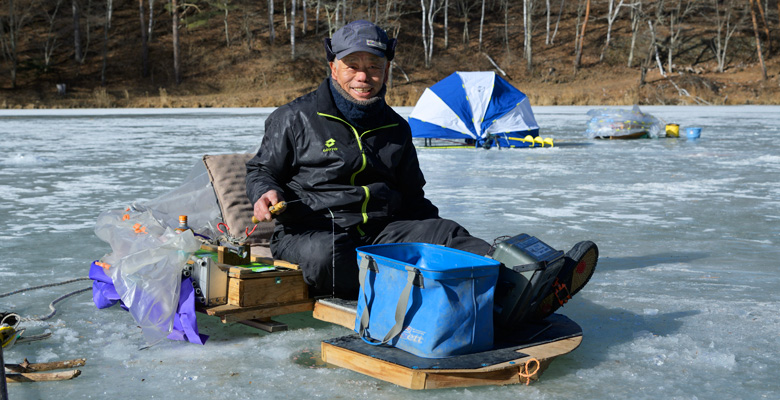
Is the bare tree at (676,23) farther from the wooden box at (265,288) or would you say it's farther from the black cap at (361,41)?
the wooden box at (265,288)

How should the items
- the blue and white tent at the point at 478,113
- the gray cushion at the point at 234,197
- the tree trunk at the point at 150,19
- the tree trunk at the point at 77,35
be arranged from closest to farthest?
the gray cushion at the point at 234,197 → the blue and white tent at the point at 478,113 → the tree trunk at the point at 77,35 → the tree trunk at the point at 150,19

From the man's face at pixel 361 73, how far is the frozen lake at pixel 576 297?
1079 mm

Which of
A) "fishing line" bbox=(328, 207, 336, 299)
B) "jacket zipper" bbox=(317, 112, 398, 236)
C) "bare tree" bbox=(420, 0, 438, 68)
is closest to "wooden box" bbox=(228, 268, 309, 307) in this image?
"fishing line" bbox=(328, 207, 336, 299)

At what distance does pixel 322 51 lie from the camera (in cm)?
3941

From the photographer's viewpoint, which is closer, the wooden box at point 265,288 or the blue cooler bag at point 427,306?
the blue cooler bag at point 427,306

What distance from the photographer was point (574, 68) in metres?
40.1

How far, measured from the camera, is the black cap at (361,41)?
3.31 meters

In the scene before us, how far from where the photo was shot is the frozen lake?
2680mm

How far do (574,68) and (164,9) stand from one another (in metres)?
23.6

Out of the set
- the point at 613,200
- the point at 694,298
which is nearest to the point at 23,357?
the point at 694,298

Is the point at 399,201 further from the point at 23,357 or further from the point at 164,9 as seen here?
the point at 164,9

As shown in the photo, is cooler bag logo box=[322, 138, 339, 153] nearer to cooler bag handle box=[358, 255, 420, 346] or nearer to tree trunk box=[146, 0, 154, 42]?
cooler bag handle box=[358, 255, 420, 346]

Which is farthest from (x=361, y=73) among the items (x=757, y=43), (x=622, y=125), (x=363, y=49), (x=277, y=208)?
(x=757, y=43)

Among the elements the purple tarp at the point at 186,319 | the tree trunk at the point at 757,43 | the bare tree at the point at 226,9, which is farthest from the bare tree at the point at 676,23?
the purple tarp at the point at 186,319
